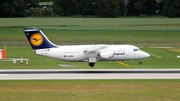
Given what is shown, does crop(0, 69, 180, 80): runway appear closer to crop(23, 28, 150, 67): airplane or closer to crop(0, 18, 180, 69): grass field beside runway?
crop(23, 28, 150, 67): airplane

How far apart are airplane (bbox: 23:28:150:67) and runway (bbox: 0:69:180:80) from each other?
3.14m

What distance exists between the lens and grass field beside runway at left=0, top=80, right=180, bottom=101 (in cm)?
4088

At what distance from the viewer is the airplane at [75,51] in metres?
61.2

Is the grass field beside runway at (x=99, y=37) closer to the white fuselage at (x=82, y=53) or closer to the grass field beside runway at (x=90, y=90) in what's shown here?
the white fuselage at (x=82, y=53)

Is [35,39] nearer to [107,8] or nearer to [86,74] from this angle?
[86,74]

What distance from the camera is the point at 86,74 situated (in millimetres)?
55125

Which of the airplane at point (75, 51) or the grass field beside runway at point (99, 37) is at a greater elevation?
the airplane at point (75, 51)

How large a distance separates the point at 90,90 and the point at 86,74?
10.7 m

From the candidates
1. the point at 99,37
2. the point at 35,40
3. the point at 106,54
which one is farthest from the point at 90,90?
the point at 99,37

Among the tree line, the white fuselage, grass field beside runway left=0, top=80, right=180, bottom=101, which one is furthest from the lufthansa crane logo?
the tree line

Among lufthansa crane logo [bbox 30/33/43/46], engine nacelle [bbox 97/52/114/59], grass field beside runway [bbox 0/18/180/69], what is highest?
lufthansa crane logo [bbox 30/33/43/46]

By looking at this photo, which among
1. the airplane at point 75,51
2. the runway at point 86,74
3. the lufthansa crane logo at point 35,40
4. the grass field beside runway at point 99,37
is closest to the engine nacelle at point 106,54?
the airplane at point 75,51

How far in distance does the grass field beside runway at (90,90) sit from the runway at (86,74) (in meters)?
2.88

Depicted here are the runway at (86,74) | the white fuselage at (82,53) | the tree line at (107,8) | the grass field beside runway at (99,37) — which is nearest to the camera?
the runway at (86,74)
